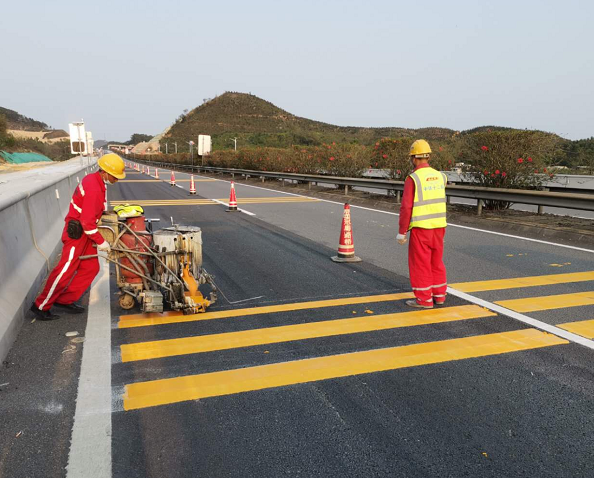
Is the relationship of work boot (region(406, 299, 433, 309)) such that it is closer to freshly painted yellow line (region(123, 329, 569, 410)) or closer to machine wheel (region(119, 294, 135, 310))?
freshly painted yellow line (region(123, 329, 569, 410))

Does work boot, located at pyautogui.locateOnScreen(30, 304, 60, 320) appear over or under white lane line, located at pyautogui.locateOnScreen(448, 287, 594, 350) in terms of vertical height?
under

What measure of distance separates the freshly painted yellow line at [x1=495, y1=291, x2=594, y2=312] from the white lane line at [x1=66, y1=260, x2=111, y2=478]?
4.17m

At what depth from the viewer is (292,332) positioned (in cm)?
465

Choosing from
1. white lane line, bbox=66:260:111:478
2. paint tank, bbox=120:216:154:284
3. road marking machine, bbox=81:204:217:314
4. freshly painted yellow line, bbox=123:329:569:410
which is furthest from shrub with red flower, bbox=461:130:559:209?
white lane line, bbox=66:260:111:478

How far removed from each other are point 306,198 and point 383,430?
16614 millimetres

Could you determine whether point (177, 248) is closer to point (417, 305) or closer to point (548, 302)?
point (417, 305)

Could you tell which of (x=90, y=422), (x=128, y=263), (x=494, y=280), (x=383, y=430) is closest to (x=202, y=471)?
(x=90, y=422)

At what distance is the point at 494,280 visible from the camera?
6.66 m

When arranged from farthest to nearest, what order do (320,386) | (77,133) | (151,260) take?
1. (77,133)
2. (151,260)
3. (320,386)

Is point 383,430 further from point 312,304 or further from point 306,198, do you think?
point 306,198

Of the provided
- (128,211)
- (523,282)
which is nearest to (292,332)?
(128,211)

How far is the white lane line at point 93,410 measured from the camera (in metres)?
2.67

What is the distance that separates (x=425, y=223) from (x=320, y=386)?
2.61 m

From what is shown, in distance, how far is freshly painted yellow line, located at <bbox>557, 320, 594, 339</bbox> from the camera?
4605 millimetres
